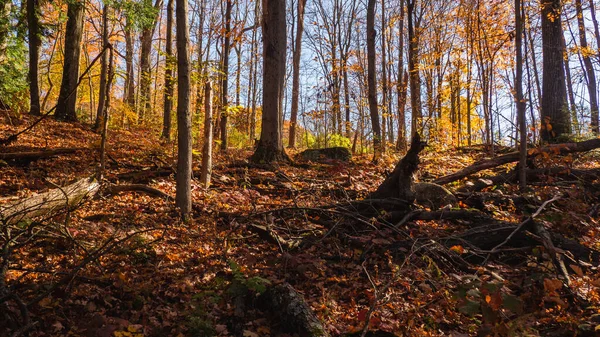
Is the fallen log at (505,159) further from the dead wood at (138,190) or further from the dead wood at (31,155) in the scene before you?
the dead wood at (31,155)

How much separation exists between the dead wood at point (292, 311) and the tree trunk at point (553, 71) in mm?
9807

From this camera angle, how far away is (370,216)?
532cm

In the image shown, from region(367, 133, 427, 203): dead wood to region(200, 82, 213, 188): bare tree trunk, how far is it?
307 centimetres

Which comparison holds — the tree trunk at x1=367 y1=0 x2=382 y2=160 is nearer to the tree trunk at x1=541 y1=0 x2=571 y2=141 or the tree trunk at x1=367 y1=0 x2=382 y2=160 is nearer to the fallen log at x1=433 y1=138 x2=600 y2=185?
the fallen log at x1=433 y1=138 x2=600 y2=185

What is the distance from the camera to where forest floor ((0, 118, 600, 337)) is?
9.33 feet

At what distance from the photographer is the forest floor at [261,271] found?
2844 millimetres

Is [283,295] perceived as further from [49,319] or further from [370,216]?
[370,216]

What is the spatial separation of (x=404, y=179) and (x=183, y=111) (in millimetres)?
3477

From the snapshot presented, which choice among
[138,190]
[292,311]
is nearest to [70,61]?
[138,190]

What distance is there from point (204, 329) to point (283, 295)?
0.76m

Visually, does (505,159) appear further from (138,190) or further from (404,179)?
(138,190)

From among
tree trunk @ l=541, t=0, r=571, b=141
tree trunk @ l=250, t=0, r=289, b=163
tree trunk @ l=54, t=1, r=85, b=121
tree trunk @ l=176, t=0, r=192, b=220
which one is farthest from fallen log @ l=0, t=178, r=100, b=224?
tree trunk @ l=541, t=0, r=571, b=141

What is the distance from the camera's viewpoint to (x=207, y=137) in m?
6.18

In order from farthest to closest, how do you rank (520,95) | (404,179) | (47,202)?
(520,95) → (404,179) → (47,202)
